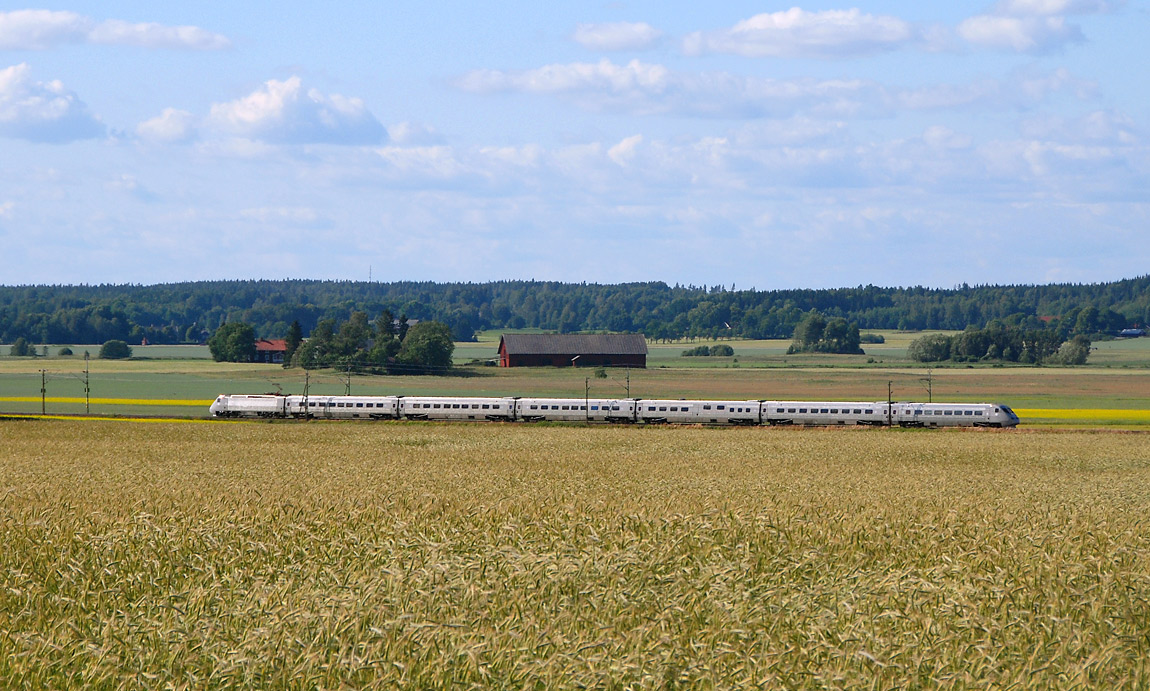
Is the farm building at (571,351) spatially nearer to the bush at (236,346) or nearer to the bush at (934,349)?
the bush at (236,346)

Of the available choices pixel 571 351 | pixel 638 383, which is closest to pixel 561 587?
pixel 638 383

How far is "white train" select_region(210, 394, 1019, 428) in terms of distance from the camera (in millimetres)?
78625

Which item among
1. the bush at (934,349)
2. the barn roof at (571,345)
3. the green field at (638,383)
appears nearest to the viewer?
the green field at (638,383)

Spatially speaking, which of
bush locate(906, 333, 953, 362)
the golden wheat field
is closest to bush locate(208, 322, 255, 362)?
bush locate(906, 333, 953, 362)

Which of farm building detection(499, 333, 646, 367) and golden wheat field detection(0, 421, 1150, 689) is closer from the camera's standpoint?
golden wheat field detection(0, 421, 1150, 689)

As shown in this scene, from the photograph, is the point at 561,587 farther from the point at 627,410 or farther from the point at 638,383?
the point at 638,383

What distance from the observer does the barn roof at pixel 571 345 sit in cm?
16438

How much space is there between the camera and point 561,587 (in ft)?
40.5

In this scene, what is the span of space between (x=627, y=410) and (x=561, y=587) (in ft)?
229

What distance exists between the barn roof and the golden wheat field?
458 ft

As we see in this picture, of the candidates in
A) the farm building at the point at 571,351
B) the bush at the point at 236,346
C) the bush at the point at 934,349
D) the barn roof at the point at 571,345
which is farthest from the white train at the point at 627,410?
the bush at the point at 934,349

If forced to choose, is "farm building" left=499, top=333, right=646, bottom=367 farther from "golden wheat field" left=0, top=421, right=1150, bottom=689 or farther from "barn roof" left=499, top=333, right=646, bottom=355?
"golden wheat field" left=0, top=421, right=1150, bottom=689

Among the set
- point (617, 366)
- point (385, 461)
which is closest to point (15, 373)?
point (617, 366)

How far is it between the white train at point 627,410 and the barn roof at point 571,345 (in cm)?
7856
